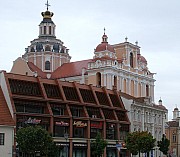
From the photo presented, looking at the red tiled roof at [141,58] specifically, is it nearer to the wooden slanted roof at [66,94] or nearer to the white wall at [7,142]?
the wooden slanted roof at [66,94]

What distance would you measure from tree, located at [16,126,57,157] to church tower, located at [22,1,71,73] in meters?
77.3

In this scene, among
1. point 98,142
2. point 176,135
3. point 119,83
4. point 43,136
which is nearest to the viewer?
point 43,136

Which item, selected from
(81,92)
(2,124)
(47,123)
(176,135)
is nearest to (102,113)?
(81,92)

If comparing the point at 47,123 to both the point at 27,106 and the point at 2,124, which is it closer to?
the point at 27,106

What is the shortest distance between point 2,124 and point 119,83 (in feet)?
191

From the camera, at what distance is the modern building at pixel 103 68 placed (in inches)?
4338

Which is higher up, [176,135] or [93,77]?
[93,77]

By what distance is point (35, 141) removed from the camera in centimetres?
6475

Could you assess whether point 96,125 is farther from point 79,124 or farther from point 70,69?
point 70,69

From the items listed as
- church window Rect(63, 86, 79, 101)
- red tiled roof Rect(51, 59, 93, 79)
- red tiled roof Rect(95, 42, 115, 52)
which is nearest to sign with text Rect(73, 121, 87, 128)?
church window Rect(63, 86, 79, 101)

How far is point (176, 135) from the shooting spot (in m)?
153

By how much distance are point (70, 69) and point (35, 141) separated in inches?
2788

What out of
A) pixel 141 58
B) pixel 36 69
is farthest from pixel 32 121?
pixel 141 58

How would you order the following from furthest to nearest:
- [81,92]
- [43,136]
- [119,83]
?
[119,83] → [81,92] → [43,136]
